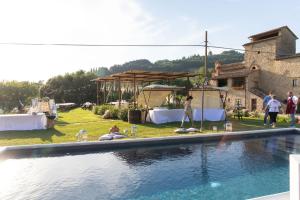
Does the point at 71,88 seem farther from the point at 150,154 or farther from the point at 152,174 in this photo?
the point at 152,174

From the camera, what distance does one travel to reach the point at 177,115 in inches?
672

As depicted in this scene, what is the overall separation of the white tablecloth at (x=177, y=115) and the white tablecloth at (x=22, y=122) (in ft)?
20.5

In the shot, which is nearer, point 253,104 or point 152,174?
point 152,174

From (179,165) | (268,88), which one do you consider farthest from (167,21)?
(268,88)

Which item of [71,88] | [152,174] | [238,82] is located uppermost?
[238,82]

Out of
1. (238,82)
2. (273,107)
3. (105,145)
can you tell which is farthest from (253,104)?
(105,145)

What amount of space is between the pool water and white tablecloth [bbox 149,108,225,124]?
6152mm

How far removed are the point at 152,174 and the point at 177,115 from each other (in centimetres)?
1029

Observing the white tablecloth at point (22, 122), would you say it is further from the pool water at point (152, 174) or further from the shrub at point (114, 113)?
→ the pool water at point (152, 174)

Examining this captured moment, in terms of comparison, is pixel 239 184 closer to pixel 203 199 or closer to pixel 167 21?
pixel 203 199

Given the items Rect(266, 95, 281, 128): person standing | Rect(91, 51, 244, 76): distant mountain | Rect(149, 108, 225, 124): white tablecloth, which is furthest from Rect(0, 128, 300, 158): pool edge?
Rect(91, 51, 244, 76): distant mountain

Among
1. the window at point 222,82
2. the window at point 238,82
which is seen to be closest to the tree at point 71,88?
the window at point 222,82

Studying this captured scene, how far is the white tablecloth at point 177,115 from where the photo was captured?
635 inches

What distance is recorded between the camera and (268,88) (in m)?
35.1
